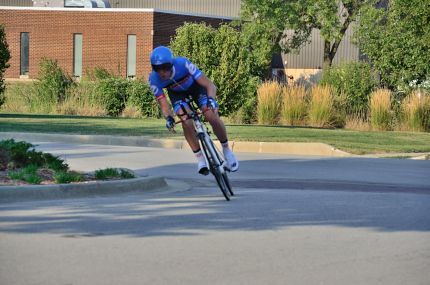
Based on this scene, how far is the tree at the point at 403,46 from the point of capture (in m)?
33.9

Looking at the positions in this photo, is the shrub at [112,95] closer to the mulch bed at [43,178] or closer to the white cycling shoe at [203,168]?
the mulch bed at [43,178]

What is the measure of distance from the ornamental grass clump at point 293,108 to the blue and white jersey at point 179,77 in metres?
19.5

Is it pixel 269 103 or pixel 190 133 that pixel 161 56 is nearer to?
pixel 190 133

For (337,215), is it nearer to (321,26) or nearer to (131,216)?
(131,216)

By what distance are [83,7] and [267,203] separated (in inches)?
1775

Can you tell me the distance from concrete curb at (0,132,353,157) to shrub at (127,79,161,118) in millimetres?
13243

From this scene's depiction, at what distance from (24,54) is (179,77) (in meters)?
42.1

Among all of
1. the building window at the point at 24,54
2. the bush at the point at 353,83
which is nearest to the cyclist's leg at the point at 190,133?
the bush at the point at 353,83

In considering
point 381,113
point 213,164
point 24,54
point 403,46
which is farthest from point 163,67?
point 24,54

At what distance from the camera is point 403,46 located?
34.3 metres

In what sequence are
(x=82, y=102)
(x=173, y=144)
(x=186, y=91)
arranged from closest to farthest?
(x=186, y=91) < (x=173, y=144) < (x=82, y=102)

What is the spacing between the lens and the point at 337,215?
1034 cm

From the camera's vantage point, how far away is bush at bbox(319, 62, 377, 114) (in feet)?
112

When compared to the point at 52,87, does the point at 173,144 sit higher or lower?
lower
